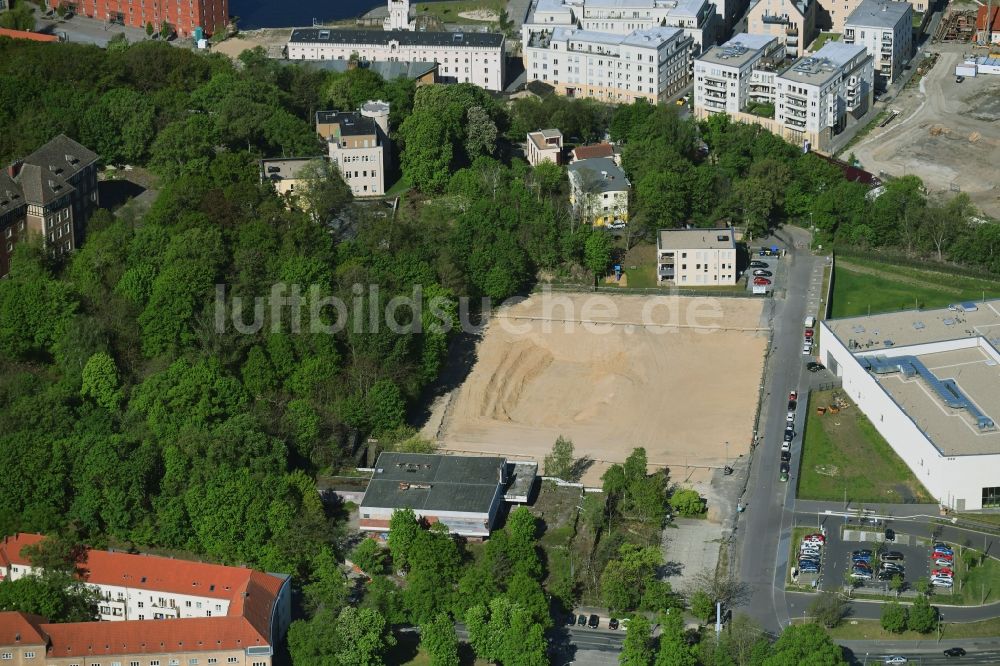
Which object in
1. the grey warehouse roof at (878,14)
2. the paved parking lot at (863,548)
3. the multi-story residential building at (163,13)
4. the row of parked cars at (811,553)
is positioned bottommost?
the paved parking lot at (863,548)

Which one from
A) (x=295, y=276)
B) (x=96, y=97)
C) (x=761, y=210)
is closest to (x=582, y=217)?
(x=761, y=210)

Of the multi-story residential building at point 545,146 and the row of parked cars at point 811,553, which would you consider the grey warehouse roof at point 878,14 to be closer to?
the multi-story residential building at point 545,146

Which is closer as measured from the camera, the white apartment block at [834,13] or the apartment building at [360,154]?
the apartment building at [360,154]

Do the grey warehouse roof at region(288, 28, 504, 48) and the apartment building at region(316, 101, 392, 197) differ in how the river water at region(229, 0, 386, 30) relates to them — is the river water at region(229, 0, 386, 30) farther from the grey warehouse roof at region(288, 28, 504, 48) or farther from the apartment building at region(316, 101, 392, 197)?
the apartment building at region(316, 101, 392, 197)

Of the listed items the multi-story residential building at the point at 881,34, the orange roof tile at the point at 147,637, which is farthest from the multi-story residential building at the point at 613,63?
the orange roof tile at the point at 147,637

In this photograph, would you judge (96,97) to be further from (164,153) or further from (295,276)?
(295,276)

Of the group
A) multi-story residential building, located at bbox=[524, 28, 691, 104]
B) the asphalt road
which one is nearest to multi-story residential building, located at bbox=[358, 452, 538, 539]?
the asphalt road
